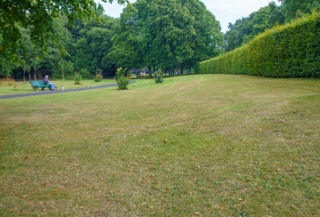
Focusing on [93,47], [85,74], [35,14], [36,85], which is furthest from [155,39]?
[35,14]

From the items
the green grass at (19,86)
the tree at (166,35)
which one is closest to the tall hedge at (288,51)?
the green grass at (19,86)

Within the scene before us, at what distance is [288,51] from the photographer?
551 inches

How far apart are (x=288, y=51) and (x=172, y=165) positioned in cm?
1280

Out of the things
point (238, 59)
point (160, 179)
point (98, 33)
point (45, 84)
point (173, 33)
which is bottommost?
point (160, 179)

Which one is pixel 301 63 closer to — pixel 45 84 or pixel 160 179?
pixel 160 179

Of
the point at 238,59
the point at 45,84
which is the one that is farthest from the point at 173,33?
the point at 45,84

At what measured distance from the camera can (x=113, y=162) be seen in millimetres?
4293

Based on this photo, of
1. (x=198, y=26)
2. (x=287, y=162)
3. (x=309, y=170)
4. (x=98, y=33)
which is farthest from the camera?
(x=98, y=33)

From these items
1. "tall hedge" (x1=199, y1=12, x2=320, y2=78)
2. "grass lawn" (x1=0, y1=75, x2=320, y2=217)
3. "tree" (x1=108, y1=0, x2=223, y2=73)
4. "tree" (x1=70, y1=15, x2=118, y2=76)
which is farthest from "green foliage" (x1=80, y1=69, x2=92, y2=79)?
"grass lawn" (x1=0, y1=75, x2=320, y2=217)

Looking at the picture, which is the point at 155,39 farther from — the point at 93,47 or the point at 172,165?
the point at 172,165

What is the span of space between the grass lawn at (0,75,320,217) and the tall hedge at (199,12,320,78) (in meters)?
7.01

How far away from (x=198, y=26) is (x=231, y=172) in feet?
145

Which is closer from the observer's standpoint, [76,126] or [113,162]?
[113,162]

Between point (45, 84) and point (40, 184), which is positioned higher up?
point (45, 84)
